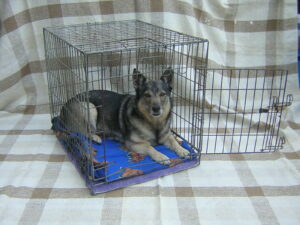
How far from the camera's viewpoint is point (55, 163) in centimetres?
261

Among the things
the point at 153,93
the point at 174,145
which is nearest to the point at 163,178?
the point at 174,145

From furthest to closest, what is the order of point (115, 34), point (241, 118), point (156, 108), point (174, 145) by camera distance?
point (241, 118), point (115, 34), point (174, 145), point (156, 108)

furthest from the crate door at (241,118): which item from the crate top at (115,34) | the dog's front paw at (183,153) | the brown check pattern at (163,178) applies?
the crate top at (115,34)

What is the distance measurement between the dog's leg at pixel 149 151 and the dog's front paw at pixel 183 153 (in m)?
0.14

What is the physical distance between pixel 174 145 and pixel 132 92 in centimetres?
102

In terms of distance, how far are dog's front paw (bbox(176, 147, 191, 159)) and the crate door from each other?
25 centimetres

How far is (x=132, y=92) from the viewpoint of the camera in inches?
138

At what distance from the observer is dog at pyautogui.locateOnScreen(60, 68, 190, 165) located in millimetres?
2528

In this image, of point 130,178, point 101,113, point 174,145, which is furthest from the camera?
point 101,113

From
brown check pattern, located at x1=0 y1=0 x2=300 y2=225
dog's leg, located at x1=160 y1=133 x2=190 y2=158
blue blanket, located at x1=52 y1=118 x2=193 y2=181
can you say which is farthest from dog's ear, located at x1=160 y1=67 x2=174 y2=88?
brown check pattern, located at x1=0 y1=0 x2=300 y2=225

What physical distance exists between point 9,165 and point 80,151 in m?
0.63

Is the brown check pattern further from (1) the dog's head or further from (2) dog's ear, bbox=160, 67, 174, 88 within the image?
(2) dog's ear, bbox=160, 67, 174, 88

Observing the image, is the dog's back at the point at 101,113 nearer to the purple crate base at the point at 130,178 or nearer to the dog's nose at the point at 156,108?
the purple crate base at the point at 130,178

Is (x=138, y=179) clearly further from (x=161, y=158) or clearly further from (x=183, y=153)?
(x=183, y=153)
